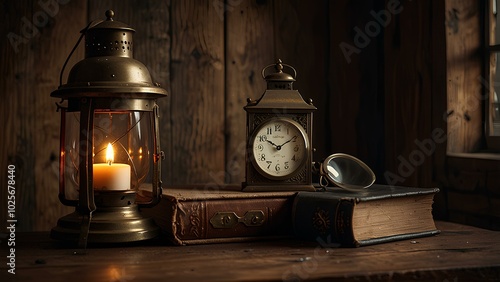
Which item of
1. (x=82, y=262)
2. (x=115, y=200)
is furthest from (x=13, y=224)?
(x=82, y=262)

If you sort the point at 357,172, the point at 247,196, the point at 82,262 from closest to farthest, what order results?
the point at 82,262, the point at 247,196, the point at 357,172

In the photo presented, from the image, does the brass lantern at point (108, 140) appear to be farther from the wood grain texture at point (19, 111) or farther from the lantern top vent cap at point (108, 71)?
the wood grain texture at point (19, 111)

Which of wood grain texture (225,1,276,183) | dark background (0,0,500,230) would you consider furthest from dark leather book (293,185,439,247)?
wood grain texture (225,1,276,183)

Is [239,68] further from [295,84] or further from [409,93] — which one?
[409,93]

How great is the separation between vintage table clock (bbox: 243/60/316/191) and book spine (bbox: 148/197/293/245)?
0.20ft

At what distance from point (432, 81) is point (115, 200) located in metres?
1.02

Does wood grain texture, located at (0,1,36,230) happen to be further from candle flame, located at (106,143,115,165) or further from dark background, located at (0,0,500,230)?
candle flame, located at (106,143,115,165)

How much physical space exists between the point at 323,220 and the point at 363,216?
86 millimetres

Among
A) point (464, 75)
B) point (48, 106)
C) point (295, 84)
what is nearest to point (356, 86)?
point (295, 84)

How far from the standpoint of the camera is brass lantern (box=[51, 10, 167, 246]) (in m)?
1.42

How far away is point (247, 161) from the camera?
1613 millimetres

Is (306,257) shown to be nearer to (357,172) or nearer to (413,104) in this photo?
(357,172)

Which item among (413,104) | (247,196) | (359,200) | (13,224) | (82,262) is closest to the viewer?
(82,262)

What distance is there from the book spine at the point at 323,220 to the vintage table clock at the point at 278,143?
8 centimetres
